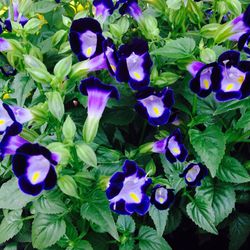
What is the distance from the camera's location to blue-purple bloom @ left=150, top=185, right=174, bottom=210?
3.64 feet

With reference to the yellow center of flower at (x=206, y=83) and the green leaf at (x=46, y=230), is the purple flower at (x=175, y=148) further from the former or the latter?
the green leaf at (x=46, y=230)

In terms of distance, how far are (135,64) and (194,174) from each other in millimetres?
280

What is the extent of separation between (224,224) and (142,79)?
52cm

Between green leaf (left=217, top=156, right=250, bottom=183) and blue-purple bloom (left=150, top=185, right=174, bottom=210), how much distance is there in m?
0.16

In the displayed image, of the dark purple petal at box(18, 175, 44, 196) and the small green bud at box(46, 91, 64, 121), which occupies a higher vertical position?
the small green bud at box(46, 91, 64, 121)

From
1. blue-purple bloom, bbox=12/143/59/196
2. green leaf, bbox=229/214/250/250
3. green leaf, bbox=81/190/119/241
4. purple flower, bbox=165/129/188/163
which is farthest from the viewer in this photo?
green leaf, bbox=229/214/250/250

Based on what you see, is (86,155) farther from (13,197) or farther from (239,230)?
(239,230)

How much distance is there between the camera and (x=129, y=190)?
1042mm

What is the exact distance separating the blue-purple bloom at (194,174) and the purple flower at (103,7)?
1.26ft

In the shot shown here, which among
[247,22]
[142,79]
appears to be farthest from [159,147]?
[247,22]

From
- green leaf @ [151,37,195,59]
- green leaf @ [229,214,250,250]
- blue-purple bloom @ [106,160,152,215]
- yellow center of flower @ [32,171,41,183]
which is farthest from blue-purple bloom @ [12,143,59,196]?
green leaf @ [229,214,250,250]

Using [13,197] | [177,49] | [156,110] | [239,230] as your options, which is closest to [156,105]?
[156,110]

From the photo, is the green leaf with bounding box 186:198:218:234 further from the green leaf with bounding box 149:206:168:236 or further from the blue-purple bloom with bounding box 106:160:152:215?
the blue-purple bloom with bounding box 106:160:152:215

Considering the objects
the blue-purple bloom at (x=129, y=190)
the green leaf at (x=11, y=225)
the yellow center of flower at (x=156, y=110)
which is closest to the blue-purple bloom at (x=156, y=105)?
the yellow center of flower at (x=156, y=110)
